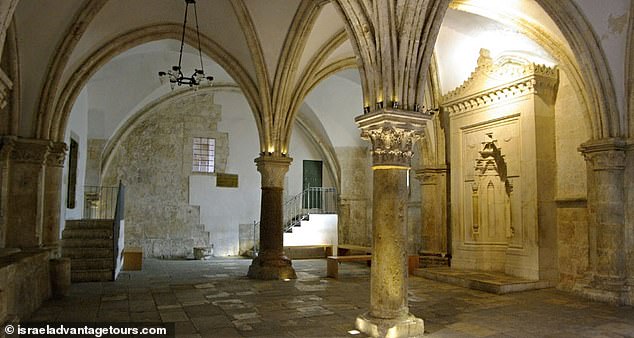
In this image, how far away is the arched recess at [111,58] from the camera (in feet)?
27.8

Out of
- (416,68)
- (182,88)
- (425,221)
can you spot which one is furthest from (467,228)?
(182,88)

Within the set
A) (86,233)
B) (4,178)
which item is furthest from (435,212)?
(4,178)

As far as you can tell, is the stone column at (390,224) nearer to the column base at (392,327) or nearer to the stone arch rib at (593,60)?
the column base at (392,327)

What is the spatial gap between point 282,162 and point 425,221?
3.66m

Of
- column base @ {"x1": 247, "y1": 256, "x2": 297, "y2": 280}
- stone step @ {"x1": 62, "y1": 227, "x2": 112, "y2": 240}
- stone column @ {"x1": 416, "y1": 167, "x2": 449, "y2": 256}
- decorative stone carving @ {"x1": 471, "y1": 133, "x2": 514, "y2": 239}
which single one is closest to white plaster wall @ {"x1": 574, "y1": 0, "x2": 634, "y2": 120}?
decorative stone carving @ {"x1": 471, "y1": 133, "x2": 514, "y2": 239}

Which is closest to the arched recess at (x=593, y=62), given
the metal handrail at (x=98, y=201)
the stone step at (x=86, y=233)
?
the stone step at (x=86, y=233)

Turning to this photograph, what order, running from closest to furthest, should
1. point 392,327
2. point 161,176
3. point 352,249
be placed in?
point 392,327, point 352,249, point 161,176

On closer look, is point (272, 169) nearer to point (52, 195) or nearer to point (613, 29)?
point (52, 195)

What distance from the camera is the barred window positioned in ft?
48.1

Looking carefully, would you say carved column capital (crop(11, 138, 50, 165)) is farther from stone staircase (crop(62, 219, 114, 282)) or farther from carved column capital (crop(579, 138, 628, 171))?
carved column capital (crop(579, 138, 628, 171))

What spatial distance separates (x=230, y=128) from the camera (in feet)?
49.4

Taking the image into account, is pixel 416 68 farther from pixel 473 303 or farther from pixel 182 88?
pixel 182 88

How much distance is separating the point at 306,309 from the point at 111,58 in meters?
6.25

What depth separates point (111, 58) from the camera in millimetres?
9141
